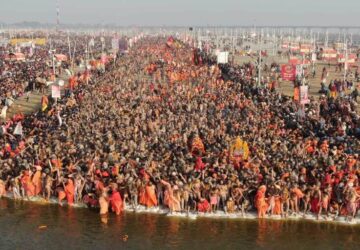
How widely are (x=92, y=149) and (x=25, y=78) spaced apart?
29.7 meters

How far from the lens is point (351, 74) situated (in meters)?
51.7

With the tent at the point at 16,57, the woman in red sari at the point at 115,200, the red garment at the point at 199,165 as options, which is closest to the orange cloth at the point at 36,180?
the woman in red sari at the point at 115,200

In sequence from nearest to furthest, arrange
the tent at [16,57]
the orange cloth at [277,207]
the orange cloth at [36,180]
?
the orange cloth at [277,207]
the orange cloth at [36,180]
the tent at [16,57]

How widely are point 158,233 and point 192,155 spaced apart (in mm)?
5993

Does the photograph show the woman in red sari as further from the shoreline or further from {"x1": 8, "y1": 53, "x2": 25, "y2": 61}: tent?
{"x1": 8, "y1": 53, "x2": 25, "y2": 61}: tent

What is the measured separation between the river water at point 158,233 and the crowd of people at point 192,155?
2.12ft

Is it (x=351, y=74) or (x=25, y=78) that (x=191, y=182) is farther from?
(x=351, y=74)

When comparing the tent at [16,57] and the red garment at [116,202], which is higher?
the tent at [16,57]

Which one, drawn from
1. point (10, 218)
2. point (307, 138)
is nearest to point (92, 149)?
point (10, 218)

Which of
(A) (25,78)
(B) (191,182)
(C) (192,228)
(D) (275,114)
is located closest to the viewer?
(C) (192,228)

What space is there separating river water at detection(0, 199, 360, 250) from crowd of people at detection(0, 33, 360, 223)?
2.12 feet

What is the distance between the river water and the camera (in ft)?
47.1

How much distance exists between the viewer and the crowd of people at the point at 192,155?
54.1ft

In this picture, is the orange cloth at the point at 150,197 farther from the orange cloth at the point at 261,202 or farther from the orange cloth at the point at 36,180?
the orange cloth at the point at 36,180
